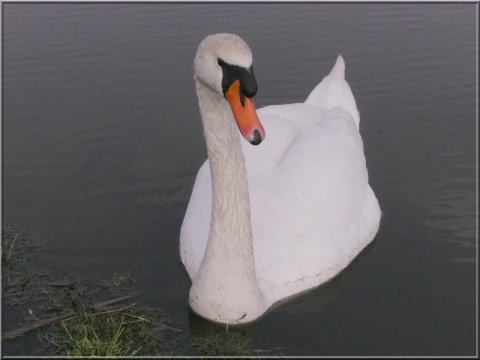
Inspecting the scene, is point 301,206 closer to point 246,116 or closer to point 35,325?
point 246,116

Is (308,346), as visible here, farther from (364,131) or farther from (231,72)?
(364,131)

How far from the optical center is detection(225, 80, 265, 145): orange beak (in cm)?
415

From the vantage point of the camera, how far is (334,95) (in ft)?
26.2

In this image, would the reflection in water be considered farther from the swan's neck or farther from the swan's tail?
the swan's tail

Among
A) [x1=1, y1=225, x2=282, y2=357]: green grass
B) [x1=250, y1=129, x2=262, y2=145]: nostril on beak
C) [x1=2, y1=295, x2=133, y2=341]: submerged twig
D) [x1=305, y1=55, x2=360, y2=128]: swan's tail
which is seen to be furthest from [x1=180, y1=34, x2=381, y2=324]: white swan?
[x1=2, y1=295, x2=133, y2=341]: submerged twig

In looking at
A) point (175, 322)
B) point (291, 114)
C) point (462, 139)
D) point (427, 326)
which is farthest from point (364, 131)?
point (175, 322)

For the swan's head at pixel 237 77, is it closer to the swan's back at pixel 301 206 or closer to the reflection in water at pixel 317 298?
the swan's back at pixel 301 206

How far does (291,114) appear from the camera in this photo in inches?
293

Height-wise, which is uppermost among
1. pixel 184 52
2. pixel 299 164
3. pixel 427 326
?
pixel 184 52

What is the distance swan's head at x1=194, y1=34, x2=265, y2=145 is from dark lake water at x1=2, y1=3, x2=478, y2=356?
2.01 metres

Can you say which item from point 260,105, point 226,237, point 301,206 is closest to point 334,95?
point 260,105

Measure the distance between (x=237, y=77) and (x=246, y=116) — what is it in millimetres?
244

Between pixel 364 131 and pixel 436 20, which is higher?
pixel 436 20

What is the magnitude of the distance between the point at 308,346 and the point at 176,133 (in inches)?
166
